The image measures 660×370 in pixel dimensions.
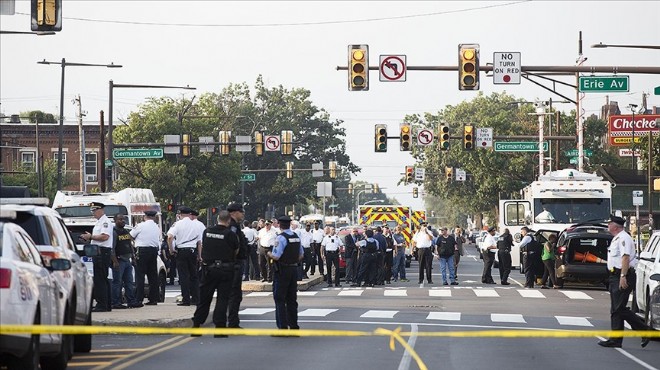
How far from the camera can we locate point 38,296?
42.5 ft

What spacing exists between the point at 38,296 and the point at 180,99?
64.7m

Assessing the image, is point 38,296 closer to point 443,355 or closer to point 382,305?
point 443,355

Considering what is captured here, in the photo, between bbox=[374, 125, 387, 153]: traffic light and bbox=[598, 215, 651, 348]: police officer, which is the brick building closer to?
bbox=[374, 125, 387, 153]: traffic light

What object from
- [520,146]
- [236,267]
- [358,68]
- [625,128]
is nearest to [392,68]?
[358,68]

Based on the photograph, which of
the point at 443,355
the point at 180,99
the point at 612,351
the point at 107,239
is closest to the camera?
the point at 443,355

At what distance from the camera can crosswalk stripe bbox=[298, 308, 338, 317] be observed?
1011 inches

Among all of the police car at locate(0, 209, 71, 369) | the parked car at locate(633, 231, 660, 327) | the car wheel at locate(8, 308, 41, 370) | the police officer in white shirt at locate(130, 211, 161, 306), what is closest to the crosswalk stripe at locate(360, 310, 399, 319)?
the police officer in white shirt at locate(130, 211, 161, 306)

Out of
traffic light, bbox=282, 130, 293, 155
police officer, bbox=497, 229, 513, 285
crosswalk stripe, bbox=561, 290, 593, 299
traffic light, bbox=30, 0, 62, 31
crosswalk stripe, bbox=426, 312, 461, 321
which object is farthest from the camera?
traffic light, bbox=282, 130, 293, 155

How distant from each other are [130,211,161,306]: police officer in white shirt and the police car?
34.3 feet

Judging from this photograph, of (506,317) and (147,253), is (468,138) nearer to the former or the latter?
(506,317)

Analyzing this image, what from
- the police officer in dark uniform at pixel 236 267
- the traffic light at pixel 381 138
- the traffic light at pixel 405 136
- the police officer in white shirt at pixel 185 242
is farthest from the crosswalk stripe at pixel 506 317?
the traffic light at pixel 405 136

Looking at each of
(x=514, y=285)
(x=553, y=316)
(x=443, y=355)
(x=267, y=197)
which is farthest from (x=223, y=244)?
(x=267, y=197)

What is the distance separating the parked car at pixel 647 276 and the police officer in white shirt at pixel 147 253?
29.3 feet

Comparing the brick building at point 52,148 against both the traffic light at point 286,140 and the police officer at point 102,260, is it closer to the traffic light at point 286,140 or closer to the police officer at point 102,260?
the traffic light at point 286,140
